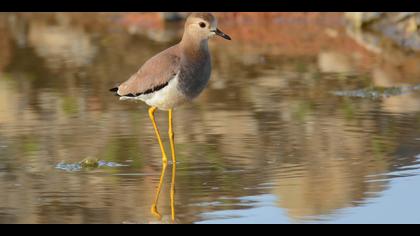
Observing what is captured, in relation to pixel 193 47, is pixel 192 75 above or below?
below

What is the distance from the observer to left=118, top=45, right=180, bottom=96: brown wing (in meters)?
11.8

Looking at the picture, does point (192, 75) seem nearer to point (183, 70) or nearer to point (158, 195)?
point (183, 70)

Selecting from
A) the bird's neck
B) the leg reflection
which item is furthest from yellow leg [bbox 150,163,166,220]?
the bird's neck

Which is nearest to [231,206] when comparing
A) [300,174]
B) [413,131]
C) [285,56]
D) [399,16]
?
[300,174]

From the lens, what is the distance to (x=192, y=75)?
11.7 m

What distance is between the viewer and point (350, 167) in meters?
11.5

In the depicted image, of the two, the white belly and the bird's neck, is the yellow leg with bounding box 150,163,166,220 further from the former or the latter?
the bird's neck

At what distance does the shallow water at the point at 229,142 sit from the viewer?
9.89 m

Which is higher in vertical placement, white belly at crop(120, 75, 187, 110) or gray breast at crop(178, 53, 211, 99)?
gray breast at crop(178, 53, 211, 99)

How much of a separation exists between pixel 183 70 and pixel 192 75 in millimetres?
106

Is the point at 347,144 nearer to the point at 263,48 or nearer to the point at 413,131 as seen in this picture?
the point at 413,131

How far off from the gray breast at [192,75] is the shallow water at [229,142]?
781 mm

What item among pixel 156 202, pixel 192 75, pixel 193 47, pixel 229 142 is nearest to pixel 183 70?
pixel 192 75

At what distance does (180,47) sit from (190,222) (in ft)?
10.1
